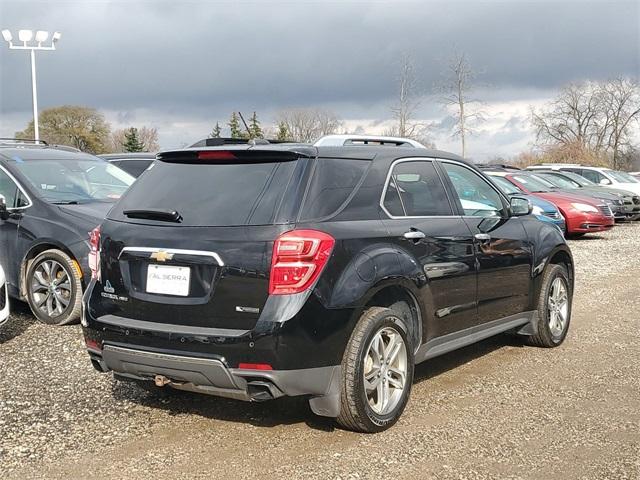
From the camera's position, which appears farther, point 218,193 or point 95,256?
point 95,256

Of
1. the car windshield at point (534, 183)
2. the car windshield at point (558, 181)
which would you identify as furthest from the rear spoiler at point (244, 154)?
the car windshield at point (558, 181)

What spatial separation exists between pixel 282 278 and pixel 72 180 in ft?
16.1

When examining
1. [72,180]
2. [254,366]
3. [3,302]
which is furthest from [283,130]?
[254,366]

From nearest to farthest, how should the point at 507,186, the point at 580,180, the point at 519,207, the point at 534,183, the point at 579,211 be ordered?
1. the point at 519,207
2. the point at 507,186
3. the point at 579,211
4. the point at 534,183
5. the point at 580,180

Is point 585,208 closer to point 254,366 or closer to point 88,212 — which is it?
point 88,212

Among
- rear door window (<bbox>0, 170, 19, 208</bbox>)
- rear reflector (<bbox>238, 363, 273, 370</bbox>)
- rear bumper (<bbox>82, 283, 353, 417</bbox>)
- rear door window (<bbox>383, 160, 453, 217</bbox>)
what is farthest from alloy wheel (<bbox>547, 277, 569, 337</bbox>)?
rear door window (<bbox>0, 170, 19, 208</bbox>)

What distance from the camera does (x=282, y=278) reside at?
155 inches

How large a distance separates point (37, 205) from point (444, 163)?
168 inches

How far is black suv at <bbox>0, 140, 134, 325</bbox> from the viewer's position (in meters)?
7.10

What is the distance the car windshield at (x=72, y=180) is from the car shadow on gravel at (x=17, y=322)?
1296 mm

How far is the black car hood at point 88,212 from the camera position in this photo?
23.5 feet

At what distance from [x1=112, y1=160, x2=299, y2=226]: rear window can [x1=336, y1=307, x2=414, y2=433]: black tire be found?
2.80 feet

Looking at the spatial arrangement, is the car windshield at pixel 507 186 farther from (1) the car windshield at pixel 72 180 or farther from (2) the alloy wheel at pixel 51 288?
(2) the alloy wheel at pixel 51 288

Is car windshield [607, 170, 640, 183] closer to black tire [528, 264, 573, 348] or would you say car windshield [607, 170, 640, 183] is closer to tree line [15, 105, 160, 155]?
black tire [528, 264, 573, 348]
